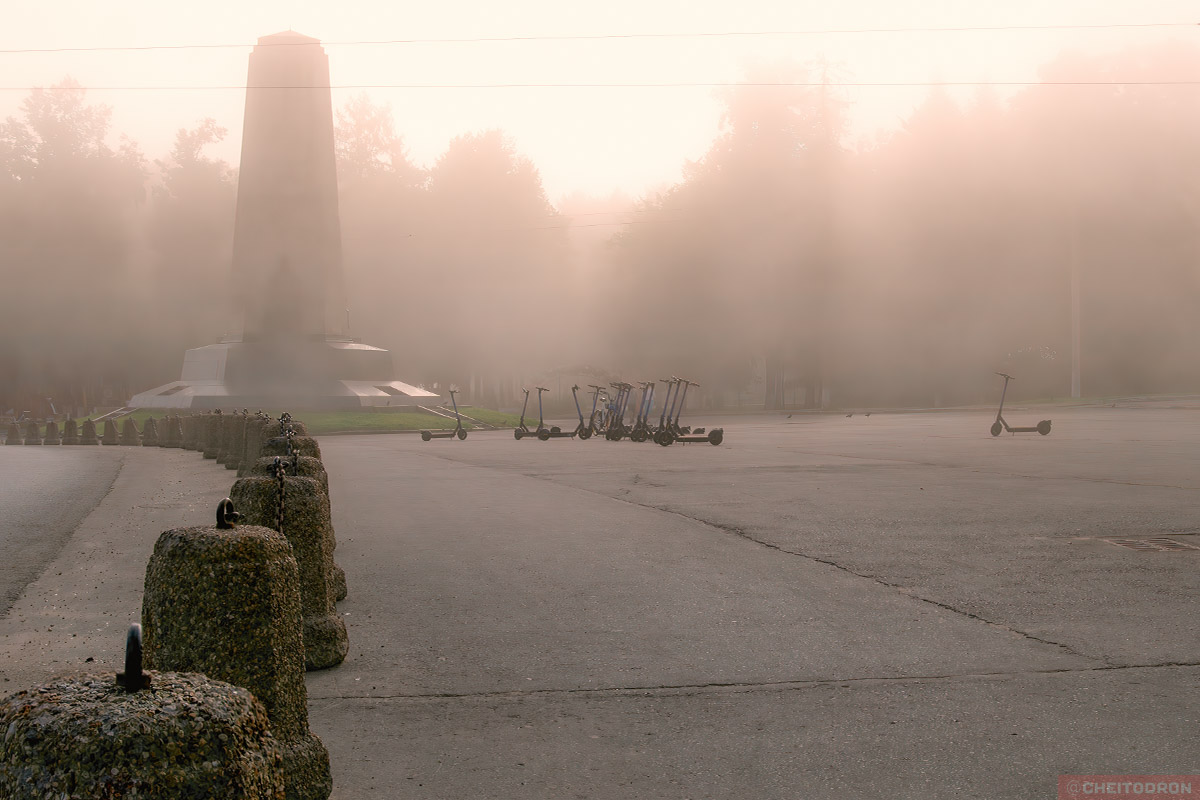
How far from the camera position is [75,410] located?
63.0m

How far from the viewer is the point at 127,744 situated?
2.00 meters

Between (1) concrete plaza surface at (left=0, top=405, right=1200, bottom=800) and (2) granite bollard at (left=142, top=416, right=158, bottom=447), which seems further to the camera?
(2) granite bollard at (left=142, top=416, right=158, bottom=447)

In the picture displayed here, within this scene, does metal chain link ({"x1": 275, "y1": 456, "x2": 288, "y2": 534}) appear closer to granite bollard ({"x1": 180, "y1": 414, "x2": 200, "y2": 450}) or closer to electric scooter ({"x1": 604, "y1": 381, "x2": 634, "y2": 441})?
electric scooter ({"x1": 604, "y1": 381, "x2": 634, "y2": 441})

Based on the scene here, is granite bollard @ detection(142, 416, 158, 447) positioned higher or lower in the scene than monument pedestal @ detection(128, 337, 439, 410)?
lower

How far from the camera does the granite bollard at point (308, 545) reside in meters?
5.34

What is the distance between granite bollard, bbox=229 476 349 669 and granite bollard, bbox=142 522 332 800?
5.71ft

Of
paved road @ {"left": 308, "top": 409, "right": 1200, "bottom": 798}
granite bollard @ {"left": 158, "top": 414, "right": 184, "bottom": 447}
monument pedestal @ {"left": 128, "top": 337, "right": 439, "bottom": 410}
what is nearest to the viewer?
paved road @ {"left": 308, "top": 409, "right": 1200, "bottom": 798}

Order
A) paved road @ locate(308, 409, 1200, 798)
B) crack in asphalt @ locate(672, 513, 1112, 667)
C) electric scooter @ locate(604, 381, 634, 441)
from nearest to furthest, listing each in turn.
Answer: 1. paved road @ locate(308, 409, 1200, 798)
2. crack in asphalt @ locate(672, 513, 1112, 667)
3. electric scooter @ locate(604, 381, 634, 441)

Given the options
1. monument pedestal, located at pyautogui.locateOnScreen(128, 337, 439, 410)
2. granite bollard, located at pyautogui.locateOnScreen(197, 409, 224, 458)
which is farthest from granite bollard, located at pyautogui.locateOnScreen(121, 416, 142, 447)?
granite bollard, located at pyautogui.locateOnScreen(197, 409, 224, 458)

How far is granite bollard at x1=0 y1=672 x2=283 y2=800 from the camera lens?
6.43ft

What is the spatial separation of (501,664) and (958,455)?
54.3ft

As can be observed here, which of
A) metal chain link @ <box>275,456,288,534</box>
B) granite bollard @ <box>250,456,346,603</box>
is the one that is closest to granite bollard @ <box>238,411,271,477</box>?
granite bollard @ <box>250,456,346,603</box>

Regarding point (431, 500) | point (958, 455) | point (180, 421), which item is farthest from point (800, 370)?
point (431, 500)

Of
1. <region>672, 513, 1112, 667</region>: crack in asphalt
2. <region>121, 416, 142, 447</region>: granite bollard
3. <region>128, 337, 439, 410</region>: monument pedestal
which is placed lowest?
<region>672, 513, 1112, 667</region>: crack in asphalt
